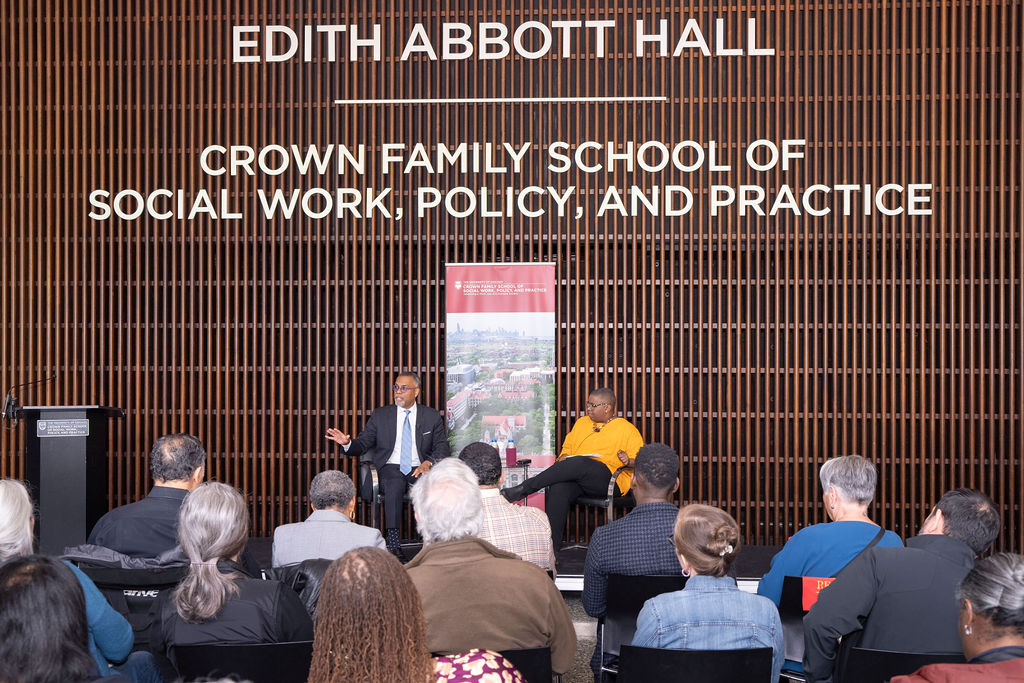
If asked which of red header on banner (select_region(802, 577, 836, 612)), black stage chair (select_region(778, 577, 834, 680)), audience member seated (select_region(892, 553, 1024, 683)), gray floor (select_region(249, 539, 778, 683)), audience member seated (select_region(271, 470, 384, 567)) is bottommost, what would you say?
gray floor (select_region(249, 539, 778, 683))

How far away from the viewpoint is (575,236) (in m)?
7.54

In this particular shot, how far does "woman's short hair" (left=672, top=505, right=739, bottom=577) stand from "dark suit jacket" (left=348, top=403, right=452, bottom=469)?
441 cm

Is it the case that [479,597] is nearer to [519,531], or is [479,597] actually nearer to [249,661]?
[249,661]

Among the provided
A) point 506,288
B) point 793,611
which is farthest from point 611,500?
point 793,611

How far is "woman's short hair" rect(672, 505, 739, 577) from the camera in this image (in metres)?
2.69

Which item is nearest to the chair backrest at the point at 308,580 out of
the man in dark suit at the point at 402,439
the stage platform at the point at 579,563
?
the stage platform at the point at 579,563

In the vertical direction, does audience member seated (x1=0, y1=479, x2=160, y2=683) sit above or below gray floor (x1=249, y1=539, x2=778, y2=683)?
above

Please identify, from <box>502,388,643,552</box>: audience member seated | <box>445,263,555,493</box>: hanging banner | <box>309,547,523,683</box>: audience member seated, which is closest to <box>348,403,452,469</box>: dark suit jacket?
<box>445,263,555,493</box>: hanging banner

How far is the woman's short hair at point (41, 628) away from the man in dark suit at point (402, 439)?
5.13m

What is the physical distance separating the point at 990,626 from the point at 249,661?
5.90 feet

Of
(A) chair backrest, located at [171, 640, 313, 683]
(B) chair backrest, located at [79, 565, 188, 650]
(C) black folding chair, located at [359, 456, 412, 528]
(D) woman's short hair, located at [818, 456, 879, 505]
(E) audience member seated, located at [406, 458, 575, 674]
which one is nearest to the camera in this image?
(A) chair backrest, located at [171, 640, 313, 683]

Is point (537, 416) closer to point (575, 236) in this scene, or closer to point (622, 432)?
point (622, 432)

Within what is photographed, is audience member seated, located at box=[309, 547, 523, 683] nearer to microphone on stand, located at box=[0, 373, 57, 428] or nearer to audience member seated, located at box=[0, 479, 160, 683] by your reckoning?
audience member seated, located at box=[0, 479, 160, 683]

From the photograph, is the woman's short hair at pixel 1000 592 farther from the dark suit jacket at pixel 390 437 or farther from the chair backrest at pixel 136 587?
the dark suit jacket at pixel 390 437
